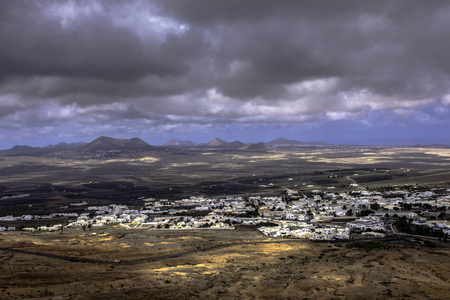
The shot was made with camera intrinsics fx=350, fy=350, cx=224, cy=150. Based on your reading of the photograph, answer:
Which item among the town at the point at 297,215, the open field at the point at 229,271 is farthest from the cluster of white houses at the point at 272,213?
the open field at the point at 229,271

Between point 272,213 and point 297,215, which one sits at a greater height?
point 297,215

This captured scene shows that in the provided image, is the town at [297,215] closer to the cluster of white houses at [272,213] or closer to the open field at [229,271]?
the cluster of white houses at [272,213]

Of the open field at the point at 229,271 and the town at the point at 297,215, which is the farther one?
the town at the point at 297,215

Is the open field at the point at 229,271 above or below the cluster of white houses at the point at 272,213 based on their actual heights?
above

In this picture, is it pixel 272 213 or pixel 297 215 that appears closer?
pixel 297 215

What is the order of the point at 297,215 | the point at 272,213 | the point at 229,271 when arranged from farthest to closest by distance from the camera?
the point at 272,213, the point at 297,215, the point at 229,271

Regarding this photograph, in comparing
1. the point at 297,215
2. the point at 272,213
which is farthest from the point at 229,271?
the point at 272,213

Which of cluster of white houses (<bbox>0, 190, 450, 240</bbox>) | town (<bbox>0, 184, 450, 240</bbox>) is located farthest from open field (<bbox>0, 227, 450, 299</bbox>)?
cluster of white houses (<bbox>0, 190, 450, 240</bbox>)

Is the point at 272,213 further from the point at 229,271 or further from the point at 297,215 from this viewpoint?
the point at 229,271
